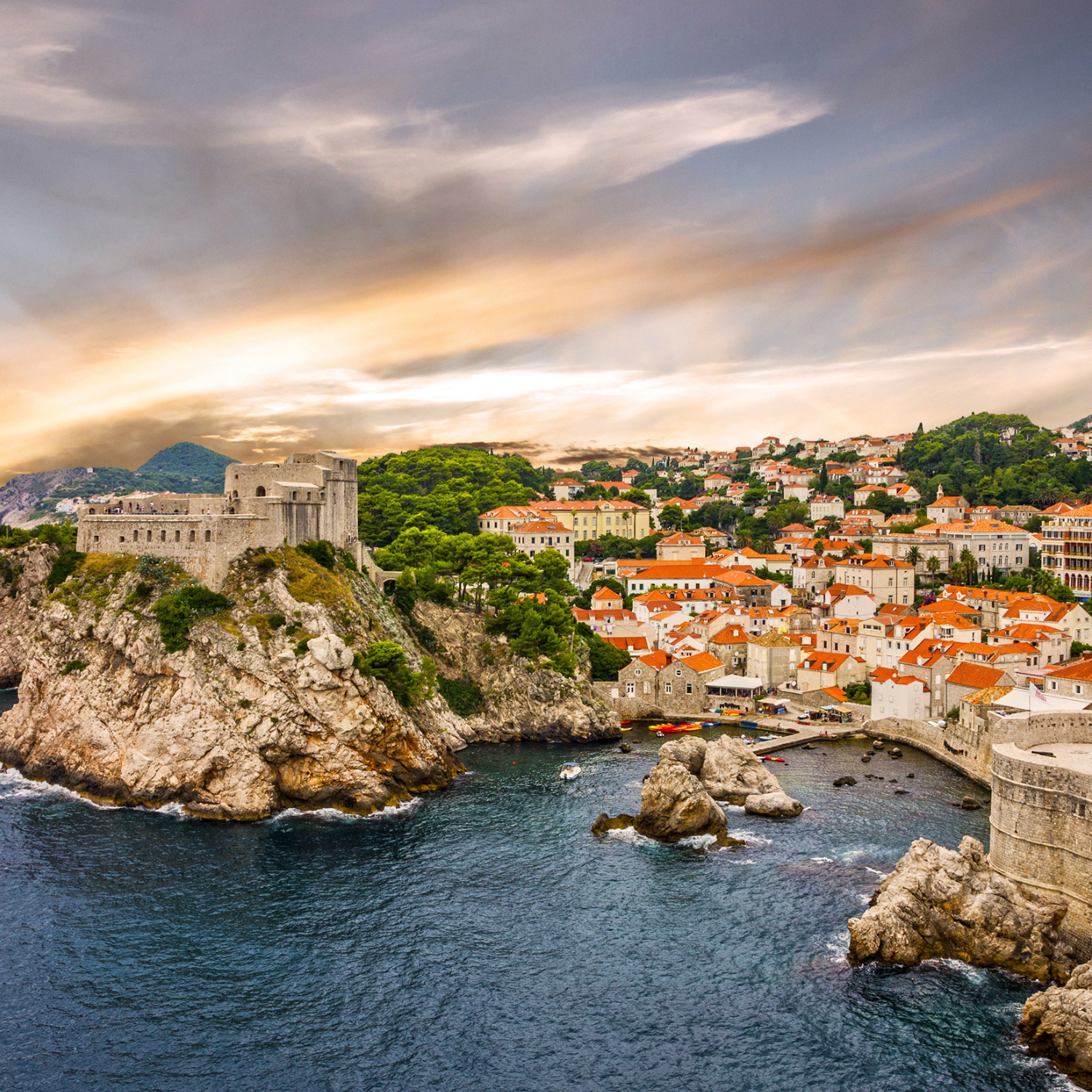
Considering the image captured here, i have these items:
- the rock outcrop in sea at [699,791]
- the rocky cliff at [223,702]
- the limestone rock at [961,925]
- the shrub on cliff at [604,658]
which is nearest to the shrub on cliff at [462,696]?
the rocky cliff at [223,702]

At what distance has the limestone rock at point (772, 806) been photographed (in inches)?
1510

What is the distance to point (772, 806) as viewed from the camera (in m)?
38.5

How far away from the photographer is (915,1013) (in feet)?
76.7

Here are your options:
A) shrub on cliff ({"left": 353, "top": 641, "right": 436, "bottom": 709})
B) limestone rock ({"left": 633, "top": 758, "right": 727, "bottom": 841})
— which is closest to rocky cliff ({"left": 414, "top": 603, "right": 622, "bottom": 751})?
shrub on cliff ({"left": 353, "top": 641, "right": 436, "bottom": 709})

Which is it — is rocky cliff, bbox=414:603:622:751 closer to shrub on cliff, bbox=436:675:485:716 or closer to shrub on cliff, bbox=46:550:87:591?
shrub on cliff, bbox=436:675:485:716

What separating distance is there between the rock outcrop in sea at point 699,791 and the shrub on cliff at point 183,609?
834 inches

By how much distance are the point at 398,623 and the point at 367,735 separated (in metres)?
13.7

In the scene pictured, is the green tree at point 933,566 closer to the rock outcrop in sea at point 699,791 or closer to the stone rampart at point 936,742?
the stone rampart at point 936,742

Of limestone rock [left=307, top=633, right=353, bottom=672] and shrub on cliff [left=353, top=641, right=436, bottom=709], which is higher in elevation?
limestone rock [left=307, top=633, right=353, bottom=672]

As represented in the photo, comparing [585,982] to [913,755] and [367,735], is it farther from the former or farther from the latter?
[913,755]

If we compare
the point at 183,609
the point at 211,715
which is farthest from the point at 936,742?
the point at 183,609

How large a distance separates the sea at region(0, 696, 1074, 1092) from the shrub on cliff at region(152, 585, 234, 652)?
8.04 meters

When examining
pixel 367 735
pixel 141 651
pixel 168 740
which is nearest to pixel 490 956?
pixel 367 735

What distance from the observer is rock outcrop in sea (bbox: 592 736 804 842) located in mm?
35875
